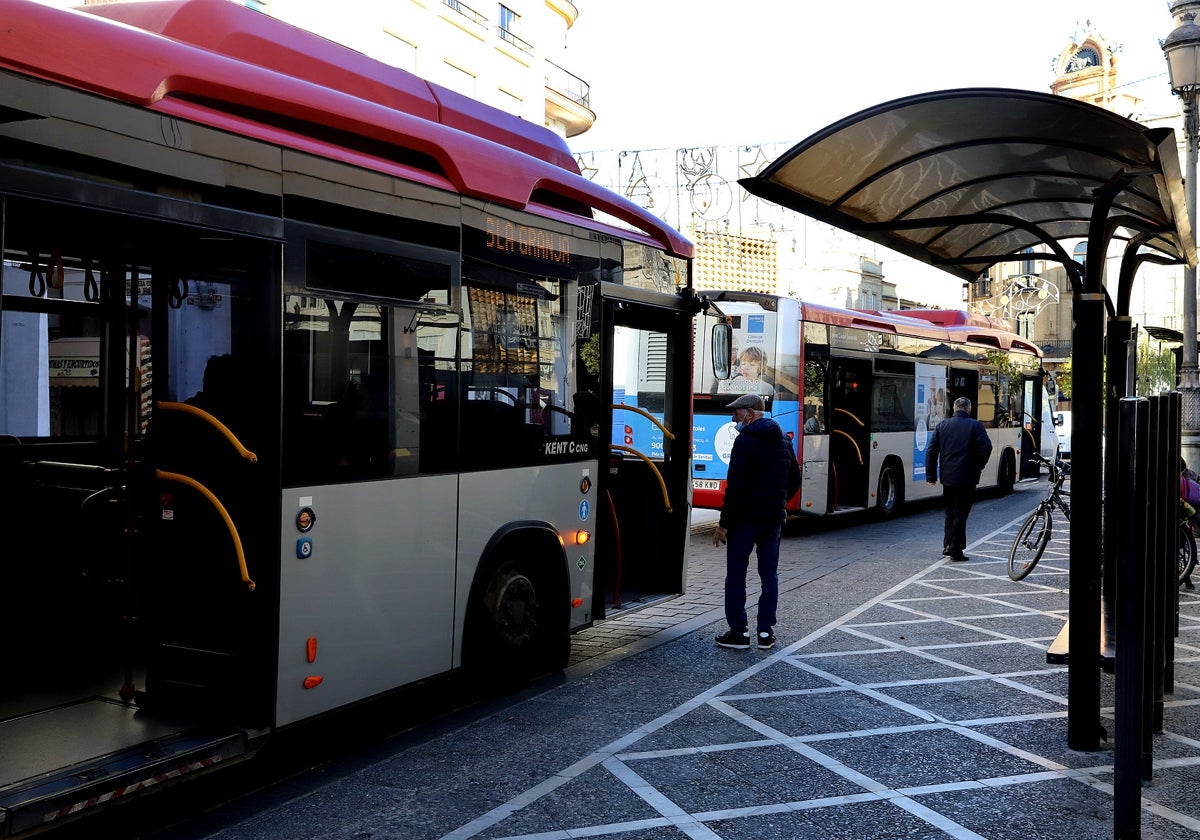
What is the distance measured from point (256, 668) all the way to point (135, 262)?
2.18 meters

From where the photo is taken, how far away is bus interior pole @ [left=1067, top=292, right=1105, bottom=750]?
584 centimetres

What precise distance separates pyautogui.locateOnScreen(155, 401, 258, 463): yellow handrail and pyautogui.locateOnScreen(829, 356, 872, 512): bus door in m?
12.4

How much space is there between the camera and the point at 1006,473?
23.0 meters

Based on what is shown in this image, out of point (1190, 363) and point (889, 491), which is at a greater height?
point (1190, 363)

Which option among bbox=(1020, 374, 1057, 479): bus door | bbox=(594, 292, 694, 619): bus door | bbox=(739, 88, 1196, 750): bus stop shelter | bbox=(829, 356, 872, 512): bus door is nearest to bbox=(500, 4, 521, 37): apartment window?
bbox=(1020, 374, 1057, 479): bus door

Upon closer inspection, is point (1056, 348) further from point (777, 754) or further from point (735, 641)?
point (777, 754)

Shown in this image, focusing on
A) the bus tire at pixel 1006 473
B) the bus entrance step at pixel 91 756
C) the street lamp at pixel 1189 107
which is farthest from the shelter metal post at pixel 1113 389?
the bus tire at pixel 1006 473

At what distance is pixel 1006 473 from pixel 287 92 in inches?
808

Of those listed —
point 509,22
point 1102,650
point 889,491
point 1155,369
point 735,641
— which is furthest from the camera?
point 1155,369

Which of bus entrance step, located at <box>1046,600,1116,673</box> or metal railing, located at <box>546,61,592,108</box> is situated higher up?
metal railing, located at <box>546,61,592,108</box>

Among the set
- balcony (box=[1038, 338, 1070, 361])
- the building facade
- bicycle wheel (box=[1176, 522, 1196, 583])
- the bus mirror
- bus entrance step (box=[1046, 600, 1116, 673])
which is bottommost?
bus entrance step (box=[1046, 600, 1116, 673])

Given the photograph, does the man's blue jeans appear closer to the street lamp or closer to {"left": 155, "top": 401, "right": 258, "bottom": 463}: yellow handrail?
{"left": 155, "top": 401, "right": 258, "bottom": 463}: yellow handrail

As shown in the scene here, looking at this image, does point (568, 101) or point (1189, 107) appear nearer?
point (1189, 107)

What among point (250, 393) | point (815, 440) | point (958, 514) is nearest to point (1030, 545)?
point (958, 514)
